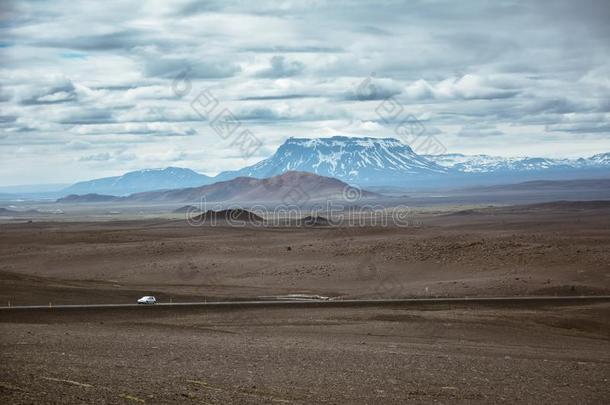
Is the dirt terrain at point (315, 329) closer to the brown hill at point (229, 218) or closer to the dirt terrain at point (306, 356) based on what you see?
the dirt terrain at point (306, 356)

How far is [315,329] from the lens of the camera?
31.1m

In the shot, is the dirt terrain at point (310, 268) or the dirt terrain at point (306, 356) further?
the dirt terrain at point (310, 268)

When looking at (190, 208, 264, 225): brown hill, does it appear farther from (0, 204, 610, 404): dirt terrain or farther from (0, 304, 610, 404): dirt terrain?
(0, 304, 610, 404): dirt terrain

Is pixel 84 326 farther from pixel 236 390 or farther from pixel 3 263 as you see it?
pixel 3 263

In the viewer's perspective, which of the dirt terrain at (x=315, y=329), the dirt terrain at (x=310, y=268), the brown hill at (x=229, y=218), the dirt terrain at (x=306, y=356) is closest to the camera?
the dirt terrain at (x=306, y=356)

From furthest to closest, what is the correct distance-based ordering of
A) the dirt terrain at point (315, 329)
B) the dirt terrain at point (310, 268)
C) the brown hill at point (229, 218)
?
the brown hill at point (229, 218) < the dirt terrain at point (310, 268) < the dirt terrain at point (315, 329)

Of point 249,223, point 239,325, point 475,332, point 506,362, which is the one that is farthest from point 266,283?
Result: point 249,223

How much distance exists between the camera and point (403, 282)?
53.2 m

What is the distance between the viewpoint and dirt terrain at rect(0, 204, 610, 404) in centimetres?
1842

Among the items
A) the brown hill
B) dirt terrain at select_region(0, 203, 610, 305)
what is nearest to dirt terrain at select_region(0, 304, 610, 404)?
dirt terrain at select_region(0, 203, 610, 305)

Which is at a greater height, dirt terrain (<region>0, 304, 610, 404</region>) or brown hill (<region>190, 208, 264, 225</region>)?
brown hill (<region>190, 208, 264, 225</region>)

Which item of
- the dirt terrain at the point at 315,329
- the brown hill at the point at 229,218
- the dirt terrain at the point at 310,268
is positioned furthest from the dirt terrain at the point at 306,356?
the brown hill at the point at 229,218

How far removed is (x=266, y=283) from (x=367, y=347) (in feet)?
97.0

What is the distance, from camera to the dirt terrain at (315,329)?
1842cm
